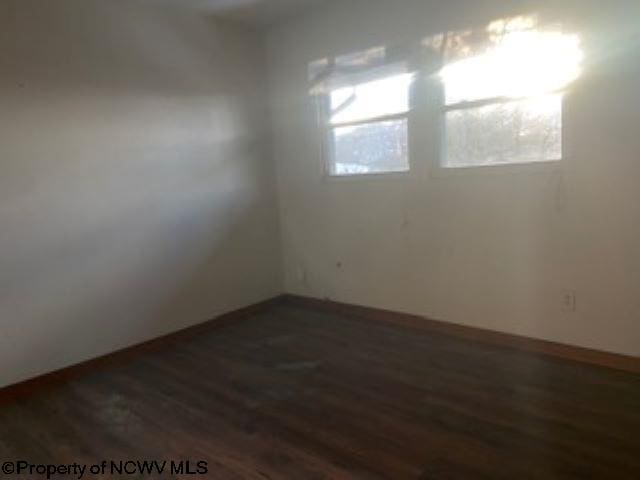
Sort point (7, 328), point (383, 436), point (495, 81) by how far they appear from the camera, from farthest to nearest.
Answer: point (495, 81), point (7, 328), point (383, 436)

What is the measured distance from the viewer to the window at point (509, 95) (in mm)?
2730

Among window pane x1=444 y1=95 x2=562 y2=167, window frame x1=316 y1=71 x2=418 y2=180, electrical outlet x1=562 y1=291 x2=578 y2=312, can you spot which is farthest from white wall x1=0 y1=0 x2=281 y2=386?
electrical outlet x1=562 y1=291 x2=578 y2=312

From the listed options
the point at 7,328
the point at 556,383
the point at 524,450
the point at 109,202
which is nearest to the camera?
the point at 524,450

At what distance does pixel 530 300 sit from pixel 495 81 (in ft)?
4.71

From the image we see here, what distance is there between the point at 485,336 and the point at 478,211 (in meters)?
0.88

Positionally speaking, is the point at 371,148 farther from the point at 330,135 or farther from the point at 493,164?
the point at 493,164

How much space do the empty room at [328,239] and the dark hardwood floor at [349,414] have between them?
0.02 meters

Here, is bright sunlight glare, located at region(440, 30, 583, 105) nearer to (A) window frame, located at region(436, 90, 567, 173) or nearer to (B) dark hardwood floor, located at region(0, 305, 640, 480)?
(A) window frame, located at region(436, 90, 567, 173)

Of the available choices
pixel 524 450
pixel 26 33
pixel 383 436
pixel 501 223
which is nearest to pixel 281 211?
pixel 501 223

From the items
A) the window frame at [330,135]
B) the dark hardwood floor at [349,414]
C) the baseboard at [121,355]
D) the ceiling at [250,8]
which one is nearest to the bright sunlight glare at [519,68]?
the window frame at [330,135]

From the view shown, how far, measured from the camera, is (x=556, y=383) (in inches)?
100

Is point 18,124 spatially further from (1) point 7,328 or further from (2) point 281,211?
(2) point 281,211

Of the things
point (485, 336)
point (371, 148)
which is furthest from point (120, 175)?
point (485, 336)

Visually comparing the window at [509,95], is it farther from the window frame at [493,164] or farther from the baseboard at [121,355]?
the baseboard at [121,355]
